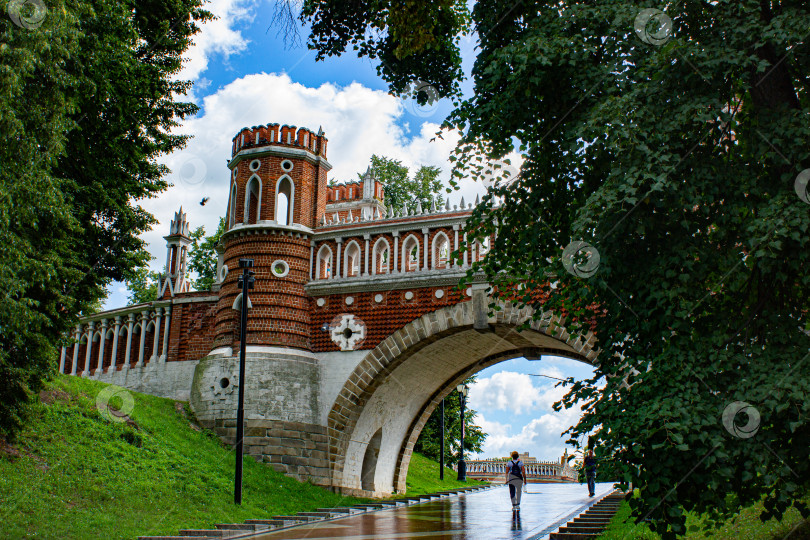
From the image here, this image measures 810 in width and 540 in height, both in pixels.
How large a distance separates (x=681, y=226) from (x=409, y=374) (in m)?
13.0

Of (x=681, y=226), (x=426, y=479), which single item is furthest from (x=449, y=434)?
(x=681, y=226)

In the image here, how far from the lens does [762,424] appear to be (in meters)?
6.08

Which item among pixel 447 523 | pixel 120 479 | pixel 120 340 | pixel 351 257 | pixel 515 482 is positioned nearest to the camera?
pixel 120 479

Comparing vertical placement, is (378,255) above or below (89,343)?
above

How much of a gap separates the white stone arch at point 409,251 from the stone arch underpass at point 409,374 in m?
1.46

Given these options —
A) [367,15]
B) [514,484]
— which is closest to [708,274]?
[367,15]

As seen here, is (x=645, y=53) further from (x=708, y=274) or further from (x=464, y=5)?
(x=464, y=5)

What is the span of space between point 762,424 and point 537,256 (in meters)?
2.95

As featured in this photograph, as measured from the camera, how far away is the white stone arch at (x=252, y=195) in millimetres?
18984

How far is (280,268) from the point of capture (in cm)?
1878

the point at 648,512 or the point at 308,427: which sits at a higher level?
the point at 308,427

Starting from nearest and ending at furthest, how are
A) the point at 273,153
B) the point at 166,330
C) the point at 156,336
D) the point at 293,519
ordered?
the point at 293,519 < the point at 273,153 < the point at 166,330 < the point at 156,336

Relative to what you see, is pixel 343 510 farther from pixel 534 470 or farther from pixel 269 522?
pixel 534 470

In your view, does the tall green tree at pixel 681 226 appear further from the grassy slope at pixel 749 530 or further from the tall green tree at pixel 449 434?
the tall green tree at pixel 449 434
